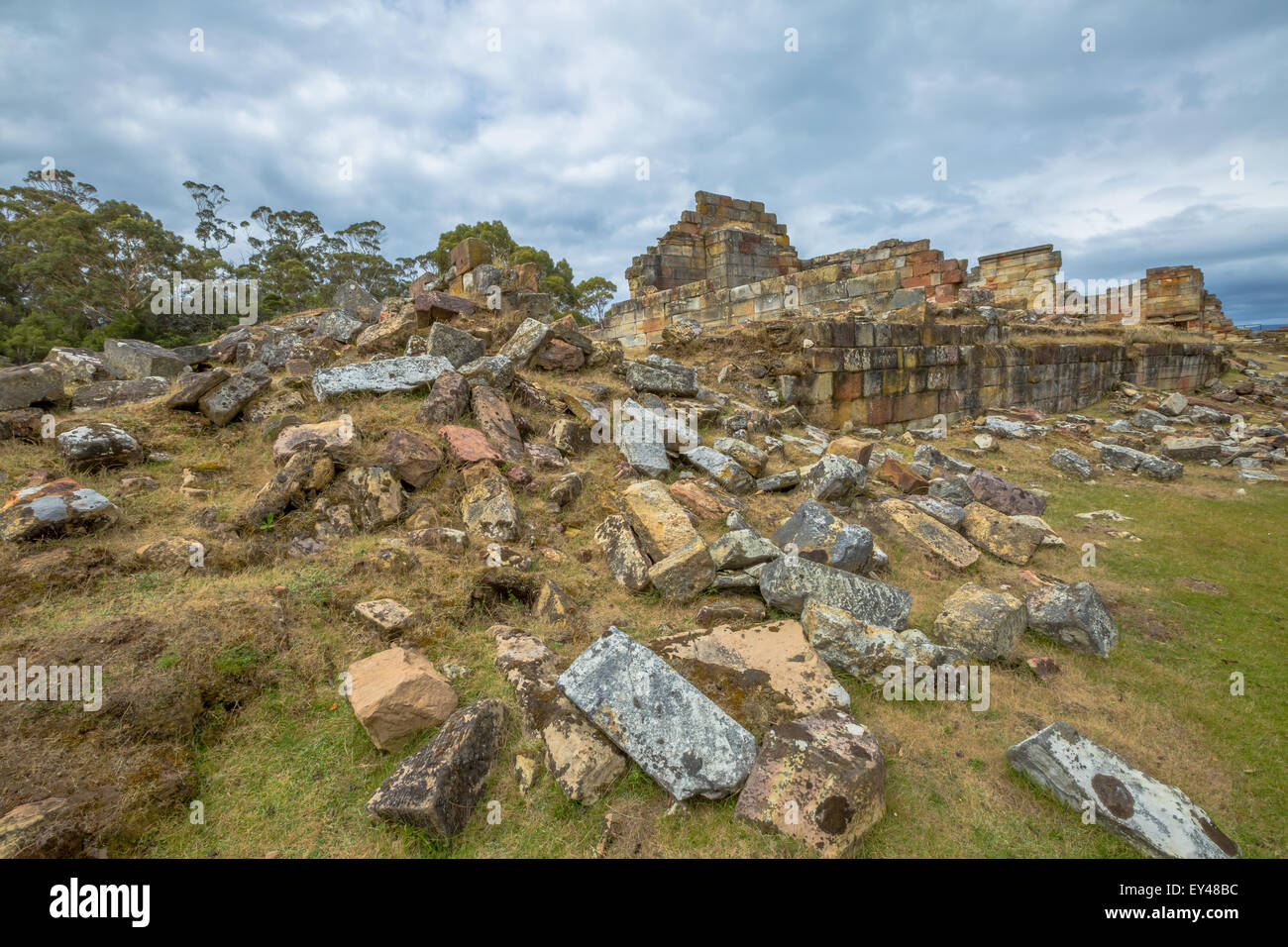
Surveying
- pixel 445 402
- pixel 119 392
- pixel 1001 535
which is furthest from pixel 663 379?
pixel 119 392

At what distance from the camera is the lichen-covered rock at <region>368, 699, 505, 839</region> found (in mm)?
2229

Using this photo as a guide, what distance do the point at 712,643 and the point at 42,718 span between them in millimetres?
3195

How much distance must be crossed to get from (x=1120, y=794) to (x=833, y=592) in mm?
1624

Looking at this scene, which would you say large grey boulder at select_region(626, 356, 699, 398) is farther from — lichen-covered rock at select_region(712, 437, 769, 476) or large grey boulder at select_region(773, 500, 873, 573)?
large grey boulder at select_region(773, 500, 873, 573)

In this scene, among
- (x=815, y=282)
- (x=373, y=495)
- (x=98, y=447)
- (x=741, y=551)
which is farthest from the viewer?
(x=815, y=282)

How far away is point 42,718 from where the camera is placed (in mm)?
2420

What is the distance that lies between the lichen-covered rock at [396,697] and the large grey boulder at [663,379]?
531 centimetres

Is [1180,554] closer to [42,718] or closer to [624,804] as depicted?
[624,804]

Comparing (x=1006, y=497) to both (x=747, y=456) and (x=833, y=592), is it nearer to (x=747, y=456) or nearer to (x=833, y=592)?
(x=747, y=456)

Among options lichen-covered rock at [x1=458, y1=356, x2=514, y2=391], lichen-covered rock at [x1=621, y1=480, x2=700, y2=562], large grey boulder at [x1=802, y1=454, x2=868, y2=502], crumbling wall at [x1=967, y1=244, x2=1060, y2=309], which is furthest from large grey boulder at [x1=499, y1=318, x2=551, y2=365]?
crumbling wall at [x1=967, y1=244, x2=1060, y2=309]

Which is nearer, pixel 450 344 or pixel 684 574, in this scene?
pixel 684 574

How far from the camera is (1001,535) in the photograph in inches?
202

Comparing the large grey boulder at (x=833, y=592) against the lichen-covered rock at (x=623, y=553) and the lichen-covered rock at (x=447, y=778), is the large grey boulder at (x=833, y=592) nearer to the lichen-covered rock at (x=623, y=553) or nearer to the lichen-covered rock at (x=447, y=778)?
the lichen-covered rock at (x=623, y=553)

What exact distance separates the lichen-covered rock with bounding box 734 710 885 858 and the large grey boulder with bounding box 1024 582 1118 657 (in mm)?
2157
